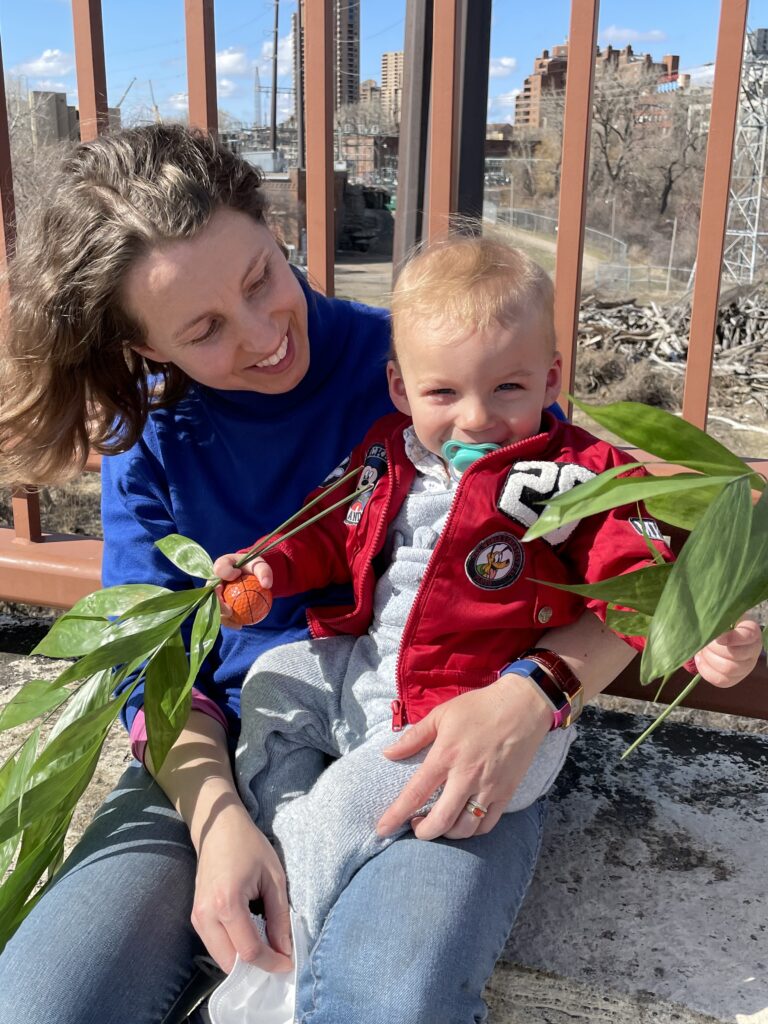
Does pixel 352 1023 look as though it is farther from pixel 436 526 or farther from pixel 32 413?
pixel 32 413

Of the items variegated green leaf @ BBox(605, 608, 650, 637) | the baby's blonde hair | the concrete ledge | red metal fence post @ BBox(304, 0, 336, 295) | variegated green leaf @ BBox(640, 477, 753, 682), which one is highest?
red metal fence post @ BBox(304, 0, 336, 295)

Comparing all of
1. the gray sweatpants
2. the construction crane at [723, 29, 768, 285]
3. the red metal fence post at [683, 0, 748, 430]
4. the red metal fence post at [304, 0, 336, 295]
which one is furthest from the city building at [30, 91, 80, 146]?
the construction crane at [723, 29, 768, 285]

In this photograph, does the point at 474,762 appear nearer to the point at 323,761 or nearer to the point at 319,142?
the point at 323,761

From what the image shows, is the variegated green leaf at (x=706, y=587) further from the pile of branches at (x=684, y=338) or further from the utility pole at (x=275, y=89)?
the utility pole at (x=275, y=89)

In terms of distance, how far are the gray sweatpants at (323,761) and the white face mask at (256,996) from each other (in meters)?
0.06

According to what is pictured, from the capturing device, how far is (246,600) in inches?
57.3

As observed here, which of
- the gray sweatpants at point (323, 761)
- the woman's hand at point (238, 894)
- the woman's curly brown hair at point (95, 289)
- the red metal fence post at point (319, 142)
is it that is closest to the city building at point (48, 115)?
the red metal fence post at point (319, 142)

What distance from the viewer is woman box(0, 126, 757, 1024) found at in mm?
1252

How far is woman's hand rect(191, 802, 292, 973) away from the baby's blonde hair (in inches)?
30.3

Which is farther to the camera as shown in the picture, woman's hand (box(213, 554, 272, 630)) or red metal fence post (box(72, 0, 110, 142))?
red metal fence post (box(72, 0, 110, 142))

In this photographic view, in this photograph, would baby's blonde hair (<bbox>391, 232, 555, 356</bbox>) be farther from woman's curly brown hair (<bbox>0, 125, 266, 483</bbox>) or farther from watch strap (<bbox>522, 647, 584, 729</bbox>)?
watch strap (<bbox>522, 647, 584, 729</bbox>)

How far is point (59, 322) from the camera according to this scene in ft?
5.23

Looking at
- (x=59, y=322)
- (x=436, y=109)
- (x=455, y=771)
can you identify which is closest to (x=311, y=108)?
(x=436, y=109)

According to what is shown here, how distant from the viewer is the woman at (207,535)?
125cm
